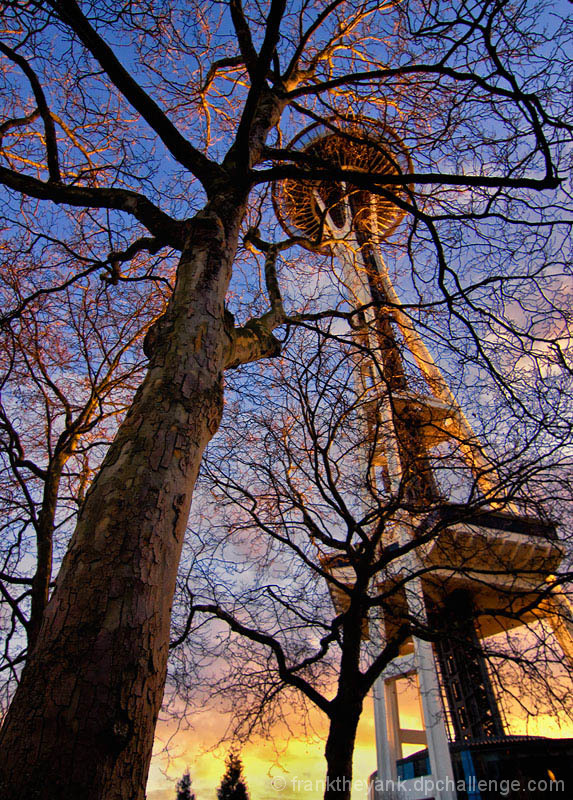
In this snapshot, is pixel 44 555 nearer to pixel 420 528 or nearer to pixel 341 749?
pixel 341 749

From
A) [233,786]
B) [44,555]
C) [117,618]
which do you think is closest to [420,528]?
[44,555]

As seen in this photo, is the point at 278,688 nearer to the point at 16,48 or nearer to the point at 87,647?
the point at 87,647

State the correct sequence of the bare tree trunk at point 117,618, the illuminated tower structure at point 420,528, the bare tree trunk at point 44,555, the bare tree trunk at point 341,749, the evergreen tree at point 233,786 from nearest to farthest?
the bare tree trunk at point 117,618 < the bare tree trunk at point 341,749 < the bare tree trunk at point 44,555 < the illuminated tower structure at point 420,528 < the evergreen tree at point 233,786

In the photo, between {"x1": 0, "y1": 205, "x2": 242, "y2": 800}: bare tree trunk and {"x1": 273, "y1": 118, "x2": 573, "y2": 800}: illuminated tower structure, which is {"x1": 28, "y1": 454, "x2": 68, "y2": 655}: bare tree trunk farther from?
{"x1": 273, "y1": 118, "x2": 573, "y2": 800}: illuminated tower structure

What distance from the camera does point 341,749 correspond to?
4.36 metres

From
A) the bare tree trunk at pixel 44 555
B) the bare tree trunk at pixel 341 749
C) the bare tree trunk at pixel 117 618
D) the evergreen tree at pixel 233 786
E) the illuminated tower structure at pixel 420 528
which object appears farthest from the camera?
the evergreen tree at pixel 233 786

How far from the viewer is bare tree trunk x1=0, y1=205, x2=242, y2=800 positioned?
893 millimetres

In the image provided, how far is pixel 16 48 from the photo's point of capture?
11.6 ft

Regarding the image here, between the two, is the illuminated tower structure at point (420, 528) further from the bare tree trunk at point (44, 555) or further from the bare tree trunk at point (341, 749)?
the bare tree trunk at point (44, 555)

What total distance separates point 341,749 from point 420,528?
130 inches

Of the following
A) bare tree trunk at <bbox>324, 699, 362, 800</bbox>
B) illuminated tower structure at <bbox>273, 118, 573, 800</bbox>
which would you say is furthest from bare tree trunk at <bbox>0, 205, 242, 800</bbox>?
bare tree trunk at <bbox>324, 699, 362, 800</bbox>

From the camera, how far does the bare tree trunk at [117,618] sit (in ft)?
2.93

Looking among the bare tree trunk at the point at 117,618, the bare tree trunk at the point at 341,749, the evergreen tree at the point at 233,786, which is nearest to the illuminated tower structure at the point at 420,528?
the bare tree trunk at the point at 341,749

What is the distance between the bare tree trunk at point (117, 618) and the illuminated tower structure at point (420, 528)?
268 centimetres
